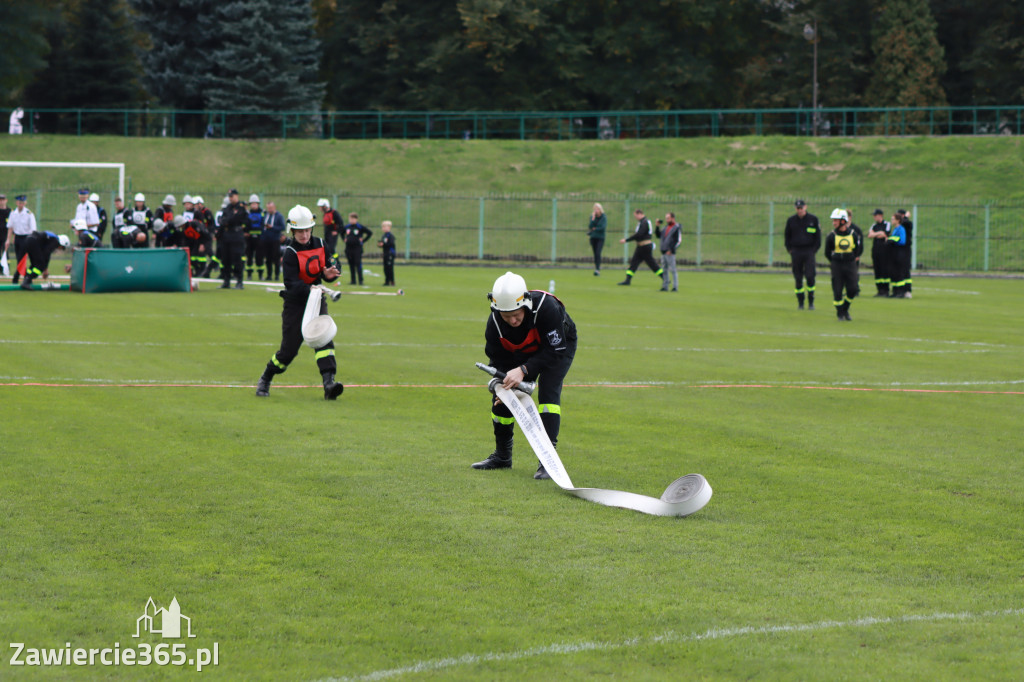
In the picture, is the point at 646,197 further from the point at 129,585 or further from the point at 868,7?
the point at 129,585

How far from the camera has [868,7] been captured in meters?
68.1

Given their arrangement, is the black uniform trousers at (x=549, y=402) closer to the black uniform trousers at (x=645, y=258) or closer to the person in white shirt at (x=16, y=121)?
the black uniform trousers at (x=645, y=258)

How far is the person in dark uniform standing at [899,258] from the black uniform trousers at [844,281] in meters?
6.45

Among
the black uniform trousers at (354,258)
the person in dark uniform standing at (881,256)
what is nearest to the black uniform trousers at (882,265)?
the person in dark uniform standing at (881,256)

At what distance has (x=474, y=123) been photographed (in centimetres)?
6266

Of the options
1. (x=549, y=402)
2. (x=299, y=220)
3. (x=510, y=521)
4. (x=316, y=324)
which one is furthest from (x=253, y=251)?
(x=510, y=521)

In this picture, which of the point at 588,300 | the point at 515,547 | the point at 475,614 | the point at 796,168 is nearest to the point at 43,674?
the point at 475,614

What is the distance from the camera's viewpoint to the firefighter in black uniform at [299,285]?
1260 centimetres

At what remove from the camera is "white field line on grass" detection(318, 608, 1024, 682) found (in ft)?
16.7

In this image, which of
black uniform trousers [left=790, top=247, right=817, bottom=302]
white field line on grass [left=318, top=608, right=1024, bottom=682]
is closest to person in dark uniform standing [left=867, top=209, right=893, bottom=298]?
black uniform trousers [left=790, top=247, right=817, bottom=302]

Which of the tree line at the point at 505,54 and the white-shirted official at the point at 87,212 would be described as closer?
the white-shirted official at the point at 87,212

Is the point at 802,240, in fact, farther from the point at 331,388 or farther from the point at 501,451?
the point at 501,451

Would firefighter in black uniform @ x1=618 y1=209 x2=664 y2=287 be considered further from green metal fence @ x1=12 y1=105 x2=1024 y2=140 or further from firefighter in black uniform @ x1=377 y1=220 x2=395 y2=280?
green metal fence @ x1=12 y1=105 x2=1024 y2=140

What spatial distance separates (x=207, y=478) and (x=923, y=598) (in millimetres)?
4960
